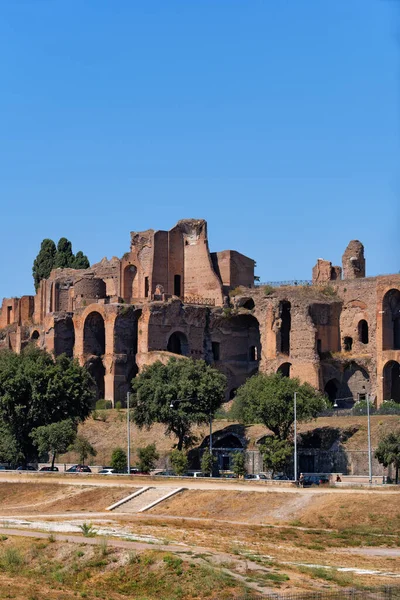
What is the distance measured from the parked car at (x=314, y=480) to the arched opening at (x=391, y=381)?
2125cm

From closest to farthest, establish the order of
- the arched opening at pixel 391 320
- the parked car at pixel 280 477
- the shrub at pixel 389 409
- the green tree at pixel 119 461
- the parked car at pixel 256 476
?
the parked car at pixel 280 477 → the parked car at pixel 256 476 → the green tree at pixel 119 461 → the shrub at pixel 389 409 → the arched opening at pixel 391 320

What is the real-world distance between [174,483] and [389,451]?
11.2 m

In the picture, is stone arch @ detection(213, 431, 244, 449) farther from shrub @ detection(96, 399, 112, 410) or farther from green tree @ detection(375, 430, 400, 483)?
green tree @ detection(375, 430, 400, 483)

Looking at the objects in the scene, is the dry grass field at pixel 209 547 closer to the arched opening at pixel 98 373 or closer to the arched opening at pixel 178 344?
the arched opening at pixel 98 373

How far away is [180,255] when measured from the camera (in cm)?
9538

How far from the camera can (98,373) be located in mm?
88625

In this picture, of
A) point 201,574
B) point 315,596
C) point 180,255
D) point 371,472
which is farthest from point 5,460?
point 315,596

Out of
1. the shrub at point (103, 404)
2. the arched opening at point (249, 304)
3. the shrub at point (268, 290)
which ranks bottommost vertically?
the shrub at point (103, 404)

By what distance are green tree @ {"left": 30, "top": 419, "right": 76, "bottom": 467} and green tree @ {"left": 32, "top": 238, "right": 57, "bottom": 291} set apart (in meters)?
42.4

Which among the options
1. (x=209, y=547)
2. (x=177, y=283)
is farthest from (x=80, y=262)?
(x=209, y=547)

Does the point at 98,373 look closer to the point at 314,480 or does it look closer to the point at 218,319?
the point at 218,319

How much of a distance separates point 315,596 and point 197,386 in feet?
141

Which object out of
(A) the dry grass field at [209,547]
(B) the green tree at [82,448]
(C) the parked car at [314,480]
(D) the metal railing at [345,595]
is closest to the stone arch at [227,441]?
(B) the green tree at [82,448]

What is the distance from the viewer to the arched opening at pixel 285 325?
87188mm
